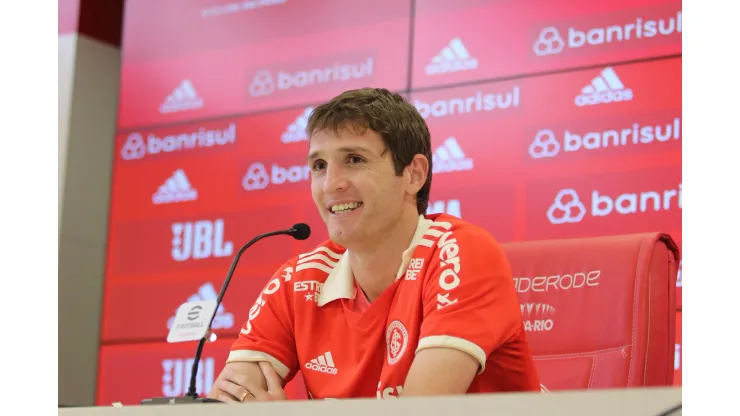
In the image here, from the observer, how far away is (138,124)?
393 centimetres

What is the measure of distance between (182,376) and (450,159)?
1.28m

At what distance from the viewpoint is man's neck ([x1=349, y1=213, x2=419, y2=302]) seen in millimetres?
1851

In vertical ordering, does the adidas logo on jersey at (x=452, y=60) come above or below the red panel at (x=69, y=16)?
below

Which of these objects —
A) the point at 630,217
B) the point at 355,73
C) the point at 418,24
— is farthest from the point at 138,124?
the point at 630,217

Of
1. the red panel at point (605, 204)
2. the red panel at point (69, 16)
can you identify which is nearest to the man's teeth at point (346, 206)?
the red panel at point (605, 204)

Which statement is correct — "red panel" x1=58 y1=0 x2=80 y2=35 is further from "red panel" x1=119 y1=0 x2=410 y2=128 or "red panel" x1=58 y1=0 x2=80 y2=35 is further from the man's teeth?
the man's teeth

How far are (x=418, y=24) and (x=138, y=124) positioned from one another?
1.26m

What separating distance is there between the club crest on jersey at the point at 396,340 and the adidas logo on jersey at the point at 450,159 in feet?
5.02

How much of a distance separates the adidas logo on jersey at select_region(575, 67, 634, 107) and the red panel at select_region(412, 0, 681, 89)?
2.1 inches

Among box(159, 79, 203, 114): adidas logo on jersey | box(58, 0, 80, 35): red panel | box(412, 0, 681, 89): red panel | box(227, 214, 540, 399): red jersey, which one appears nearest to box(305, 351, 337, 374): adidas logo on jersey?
box(227, 214, 540, 399): red jersey

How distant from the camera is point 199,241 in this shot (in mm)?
3670

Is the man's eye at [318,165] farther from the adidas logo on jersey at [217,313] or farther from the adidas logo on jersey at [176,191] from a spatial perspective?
the adidas logo on jersey at [176,191]

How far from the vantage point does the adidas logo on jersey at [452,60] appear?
326cm

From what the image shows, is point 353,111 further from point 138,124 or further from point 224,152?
point 138,124
